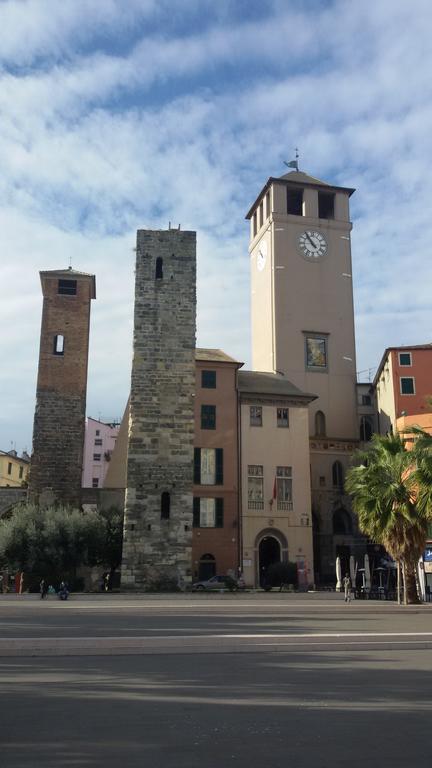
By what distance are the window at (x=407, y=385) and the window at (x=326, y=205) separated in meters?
15.8

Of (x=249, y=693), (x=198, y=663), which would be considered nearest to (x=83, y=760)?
(x=249, y=693)

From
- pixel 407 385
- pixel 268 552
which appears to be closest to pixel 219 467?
pixel 268 552

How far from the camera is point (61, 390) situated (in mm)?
40062

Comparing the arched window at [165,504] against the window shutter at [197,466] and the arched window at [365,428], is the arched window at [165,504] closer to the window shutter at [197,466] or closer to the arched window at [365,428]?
the window shutter at [197,466]

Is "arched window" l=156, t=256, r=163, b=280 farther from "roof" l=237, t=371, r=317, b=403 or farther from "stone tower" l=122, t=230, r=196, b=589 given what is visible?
"roof" l=237, t=371, r=317, b=403

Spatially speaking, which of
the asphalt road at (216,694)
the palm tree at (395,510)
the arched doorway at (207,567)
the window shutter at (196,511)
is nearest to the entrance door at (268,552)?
the arched doorway at (207,567)

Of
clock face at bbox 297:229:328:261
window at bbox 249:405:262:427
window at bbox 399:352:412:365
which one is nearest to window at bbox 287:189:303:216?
clock face at bbox 297:229:328:261

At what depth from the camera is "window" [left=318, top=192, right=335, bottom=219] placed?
49.9 metres

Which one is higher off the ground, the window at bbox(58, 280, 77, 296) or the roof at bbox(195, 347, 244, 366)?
the window at bbox(58, 280, 77, 296)

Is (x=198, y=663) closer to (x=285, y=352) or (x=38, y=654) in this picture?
(x=38, y=654)

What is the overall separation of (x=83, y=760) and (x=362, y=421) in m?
41.1

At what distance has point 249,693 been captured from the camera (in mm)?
8992

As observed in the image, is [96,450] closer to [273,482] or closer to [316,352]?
[316,352]

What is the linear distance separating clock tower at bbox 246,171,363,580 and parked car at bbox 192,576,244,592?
10021 mm
